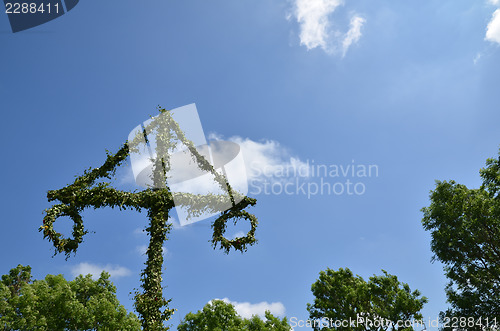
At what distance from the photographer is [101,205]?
30.1 ft

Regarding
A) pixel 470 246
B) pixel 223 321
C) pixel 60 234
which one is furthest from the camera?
pixel 223 321

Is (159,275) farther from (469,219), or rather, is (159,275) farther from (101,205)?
(469,219)

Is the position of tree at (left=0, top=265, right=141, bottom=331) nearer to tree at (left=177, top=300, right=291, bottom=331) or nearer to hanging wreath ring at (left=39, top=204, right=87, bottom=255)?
tree at (left=177, top=300, right=291, bottom=331)

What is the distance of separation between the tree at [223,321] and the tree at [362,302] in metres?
4.52

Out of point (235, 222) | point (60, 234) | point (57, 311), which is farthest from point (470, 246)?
point (57, 311)

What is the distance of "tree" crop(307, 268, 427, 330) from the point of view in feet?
64.8

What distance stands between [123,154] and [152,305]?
15.4 feet

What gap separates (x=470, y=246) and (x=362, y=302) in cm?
738

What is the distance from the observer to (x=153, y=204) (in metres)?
9.06

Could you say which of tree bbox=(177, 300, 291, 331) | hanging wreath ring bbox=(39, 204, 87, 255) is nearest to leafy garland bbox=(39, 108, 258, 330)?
hanging wreath ring bbox=(39, 204, 87, 255)

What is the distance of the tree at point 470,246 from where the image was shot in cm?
1889

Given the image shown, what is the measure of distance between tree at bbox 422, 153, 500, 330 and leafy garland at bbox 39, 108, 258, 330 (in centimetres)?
1603

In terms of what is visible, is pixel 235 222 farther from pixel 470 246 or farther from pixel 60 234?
pixel 470 246

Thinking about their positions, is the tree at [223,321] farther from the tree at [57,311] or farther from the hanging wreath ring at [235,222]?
the hanging wreath ring at [235,222]
